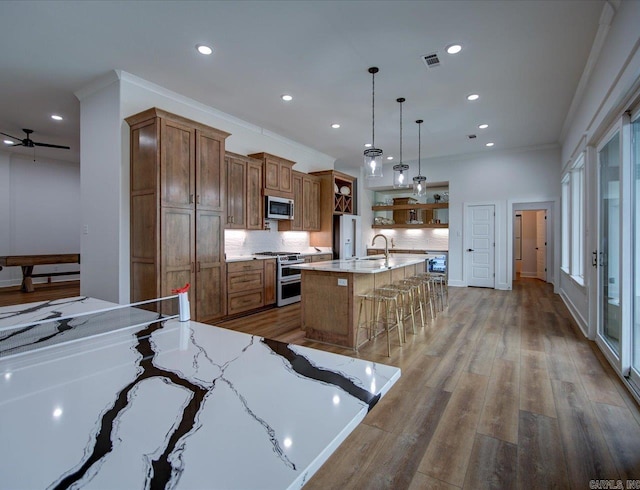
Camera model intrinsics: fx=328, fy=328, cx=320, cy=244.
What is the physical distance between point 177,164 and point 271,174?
1984 mm

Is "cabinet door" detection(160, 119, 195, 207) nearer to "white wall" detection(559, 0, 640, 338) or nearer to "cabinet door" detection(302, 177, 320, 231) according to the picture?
"cabinet door" detection(302, 177, 320, 231)

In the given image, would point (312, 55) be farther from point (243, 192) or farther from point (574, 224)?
point (574, 224)

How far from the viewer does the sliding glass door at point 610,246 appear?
3.07 m

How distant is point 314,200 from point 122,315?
545cm

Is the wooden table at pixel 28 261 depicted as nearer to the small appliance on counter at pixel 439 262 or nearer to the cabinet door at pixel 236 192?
the cabinet door at pixel 236 192

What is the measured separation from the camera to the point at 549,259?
24.5 ft

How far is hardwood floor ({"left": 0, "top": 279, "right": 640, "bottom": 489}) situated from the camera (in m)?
1.74

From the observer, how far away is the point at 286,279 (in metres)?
5.65

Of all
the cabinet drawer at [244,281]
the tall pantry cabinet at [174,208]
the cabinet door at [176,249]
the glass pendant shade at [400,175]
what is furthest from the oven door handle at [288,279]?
the glass pendant shade at [400,175]

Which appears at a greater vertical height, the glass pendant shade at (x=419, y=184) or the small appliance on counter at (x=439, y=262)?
the glass pendant shade at (x=419, y=184)

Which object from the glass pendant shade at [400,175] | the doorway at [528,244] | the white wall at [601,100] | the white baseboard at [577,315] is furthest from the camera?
the doorway at [528,244]

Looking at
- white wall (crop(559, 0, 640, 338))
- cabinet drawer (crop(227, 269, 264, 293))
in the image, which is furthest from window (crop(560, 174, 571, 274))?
cabinet drawer (crop(227, 269, 264, 293))

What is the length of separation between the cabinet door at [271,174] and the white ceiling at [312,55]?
659 millimetres

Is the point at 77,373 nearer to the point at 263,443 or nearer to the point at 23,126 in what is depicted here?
the point at 263,443
